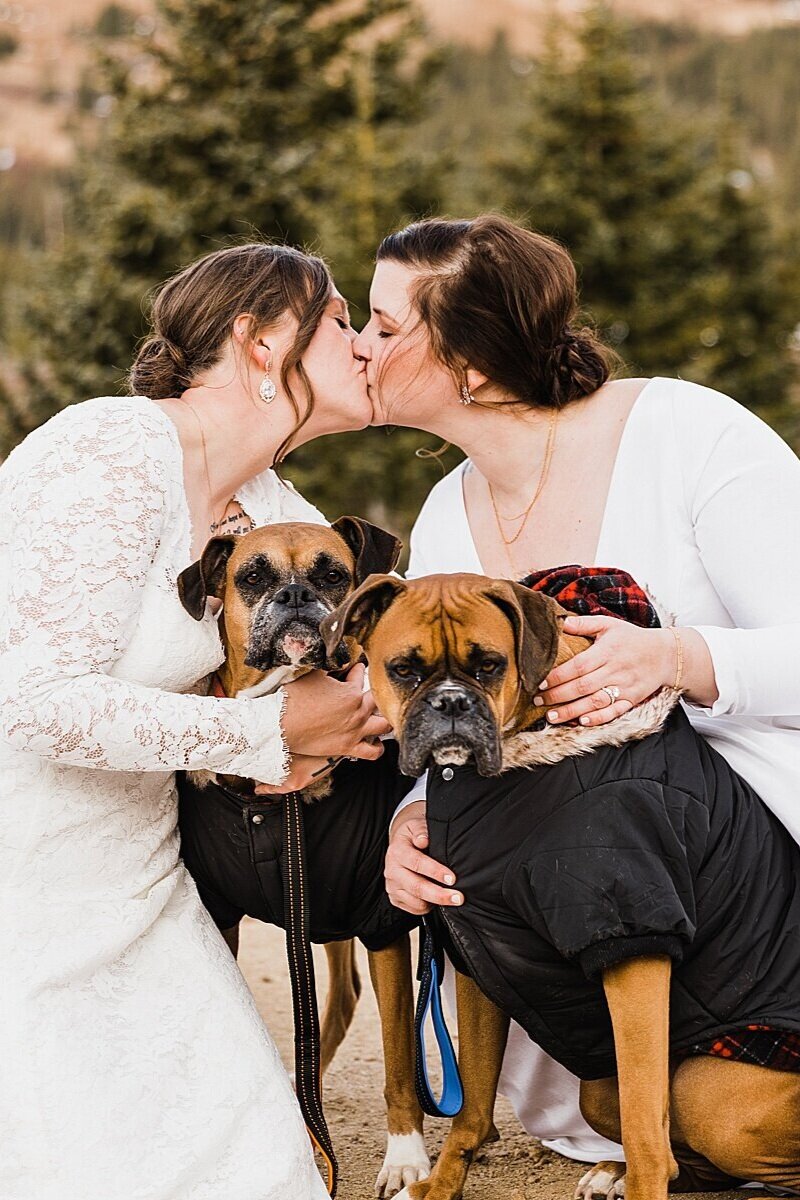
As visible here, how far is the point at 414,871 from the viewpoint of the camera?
11.4 ft

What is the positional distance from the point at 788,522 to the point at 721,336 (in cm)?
2194

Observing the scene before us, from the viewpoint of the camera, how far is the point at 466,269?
429 cm

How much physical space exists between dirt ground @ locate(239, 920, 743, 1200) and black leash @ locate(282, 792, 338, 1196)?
38 centimetres

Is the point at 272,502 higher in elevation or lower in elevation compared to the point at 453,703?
lower

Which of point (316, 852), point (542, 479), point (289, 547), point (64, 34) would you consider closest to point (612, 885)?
point (316, 852)

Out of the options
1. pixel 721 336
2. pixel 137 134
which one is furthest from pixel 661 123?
pixel 137 134

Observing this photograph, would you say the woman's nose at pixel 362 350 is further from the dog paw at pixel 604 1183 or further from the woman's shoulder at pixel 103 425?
the dog paw at pixel 604 1183

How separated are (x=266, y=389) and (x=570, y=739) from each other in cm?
153

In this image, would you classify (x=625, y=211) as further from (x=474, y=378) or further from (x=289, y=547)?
(x=289, y=547)

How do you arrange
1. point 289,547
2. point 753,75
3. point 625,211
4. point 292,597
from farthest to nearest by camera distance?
1. point 753,75
2. point 625,211
3. point 289,547
4. point 292,597

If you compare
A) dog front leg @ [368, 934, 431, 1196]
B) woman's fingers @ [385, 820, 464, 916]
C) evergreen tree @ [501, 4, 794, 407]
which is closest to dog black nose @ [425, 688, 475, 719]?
woman's fingers @ [385, 820, 464, 916]

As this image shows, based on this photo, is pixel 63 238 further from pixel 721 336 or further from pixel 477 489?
pixel 477 489

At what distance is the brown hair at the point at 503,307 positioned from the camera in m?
4.27

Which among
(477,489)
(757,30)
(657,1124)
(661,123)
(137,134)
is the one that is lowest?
(757,30)
